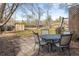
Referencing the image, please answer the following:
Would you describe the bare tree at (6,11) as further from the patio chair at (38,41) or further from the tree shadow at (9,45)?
the patio chair at (38,41)

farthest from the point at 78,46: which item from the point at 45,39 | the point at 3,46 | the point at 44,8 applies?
the point at 3,46

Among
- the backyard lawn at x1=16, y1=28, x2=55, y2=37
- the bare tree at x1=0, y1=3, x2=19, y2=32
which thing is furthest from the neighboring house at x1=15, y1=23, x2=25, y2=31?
the bare tree at x1=0, y1=3, x2=19, y2=32

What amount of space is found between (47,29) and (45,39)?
0.15 meters

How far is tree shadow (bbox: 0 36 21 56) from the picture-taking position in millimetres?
2584

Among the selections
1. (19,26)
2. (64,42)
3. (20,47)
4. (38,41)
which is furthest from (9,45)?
(64,42)

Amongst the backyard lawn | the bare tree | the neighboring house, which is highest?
the bare tree

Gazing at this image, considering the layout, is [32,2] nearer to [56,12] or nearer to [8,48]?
[56,12]

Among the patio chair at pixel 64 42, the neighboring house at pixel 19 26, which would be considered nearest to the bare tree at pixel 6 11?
the neighboring house at pixel 19 26

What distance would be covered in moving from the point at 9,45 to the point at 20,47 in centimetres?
16

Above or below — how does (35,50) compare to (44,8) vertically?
below

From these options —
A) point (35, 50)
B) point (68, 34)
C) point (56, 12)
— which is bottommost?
point (35, 50)

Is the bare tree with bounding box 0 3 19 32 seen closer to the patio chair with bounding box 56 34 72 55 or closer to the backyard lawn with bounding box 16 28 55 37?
the backyard lawn with bounding box 16 28 55 37

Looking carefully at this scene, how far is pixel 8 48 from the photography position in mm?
2594

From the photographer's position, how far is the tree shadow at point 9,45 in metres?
2.58
